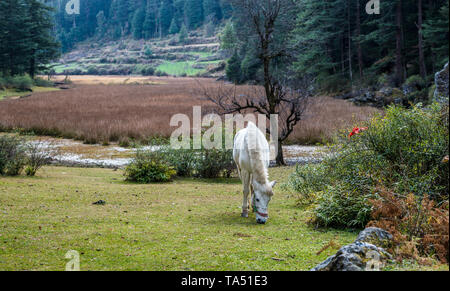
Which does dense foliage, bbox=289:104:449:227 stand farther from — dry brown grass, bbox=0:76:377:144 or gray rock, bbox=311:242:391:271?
dry brown grass, bbox=0:76:377:144

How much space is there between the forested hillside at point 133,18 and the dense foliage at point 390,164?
134217mm

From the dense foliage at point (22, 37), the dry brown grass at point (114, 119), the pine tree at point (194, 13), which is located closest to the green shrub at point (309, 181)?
the dry brown grass at point (114, 119)

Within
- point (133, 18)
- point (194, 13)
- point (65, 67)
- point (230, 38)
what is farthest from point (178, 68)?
point (230, 38)

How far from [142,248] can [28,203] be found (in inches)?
153

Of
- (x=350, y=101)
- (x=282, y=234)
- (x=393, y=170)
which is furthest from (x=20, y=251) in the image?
(x=350, y=101)

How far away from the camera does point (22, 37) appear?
57062 millimetres

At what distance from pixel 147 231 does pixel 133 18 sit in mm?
156406

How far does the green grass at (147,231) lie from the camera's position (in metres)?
5.14

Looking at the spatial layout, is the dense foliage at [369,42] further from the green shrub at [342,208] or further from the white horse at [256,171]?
the green shrub at [342,208]

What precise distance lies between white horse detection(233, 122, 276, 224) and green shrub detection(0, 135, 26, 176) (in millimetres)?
7261

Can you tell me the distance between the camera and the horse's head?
23.6 ft

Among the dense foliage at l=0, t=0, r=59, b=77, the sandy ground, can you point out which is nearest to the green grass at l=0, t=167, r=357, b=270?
the sandy ground

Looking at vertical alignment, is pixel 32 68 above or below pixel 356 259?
above

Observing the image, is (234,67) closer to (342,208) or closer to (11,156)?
(11,156)
